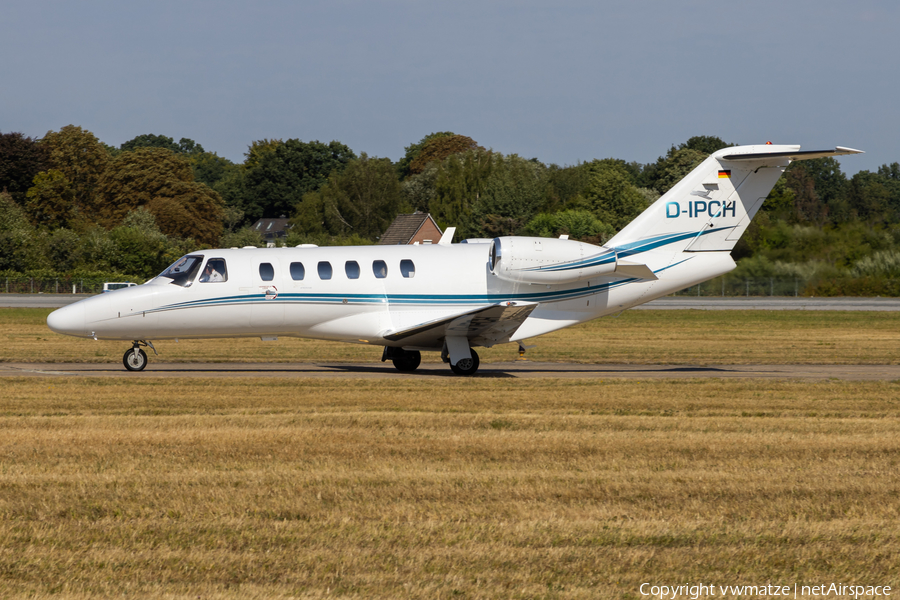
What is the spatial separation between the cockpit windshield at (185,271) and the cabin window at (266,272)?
1.30m

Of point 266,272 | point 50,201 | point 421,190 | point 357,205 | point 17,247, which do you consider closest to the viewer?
point 266,272

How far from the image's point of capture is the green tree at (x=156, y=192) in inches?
3337

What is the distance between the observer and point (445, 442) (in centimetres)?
1112

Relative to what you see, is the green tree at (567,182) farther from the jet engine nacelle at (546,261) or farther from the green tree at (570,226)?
the jet engine nacelle at (546,261)

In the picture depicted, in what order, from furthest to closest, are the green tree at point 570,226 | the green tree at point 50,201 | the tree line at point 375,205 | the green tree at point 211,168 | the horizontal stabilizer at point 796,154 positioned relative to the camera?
the green tree at point 211,168 → the green tree at point 50,201 → the green tree at point 570,226 → the tree line at point 375,205 → the horizontal stabilizer at point 796,154

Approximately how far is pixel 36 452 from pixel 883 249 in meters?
47.7

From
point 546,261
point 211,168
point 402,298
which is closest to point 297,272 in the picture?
point 402,298

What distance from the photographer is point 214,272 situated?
1984 cm

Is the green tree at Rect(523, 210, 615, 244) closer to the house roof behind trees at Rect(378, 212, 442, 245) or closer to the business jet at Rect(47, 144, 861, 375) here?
the house roof behind trees at Rect(378, 212, 442, 245)

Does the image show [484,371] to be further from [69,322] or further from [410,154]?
[410,154]

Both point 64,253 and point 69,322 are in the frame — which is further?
point 64,253

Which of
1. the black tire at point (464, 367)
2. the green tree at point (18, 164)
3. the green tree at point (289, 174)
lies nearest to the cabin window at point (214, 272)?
the black tire at point (464, 367)

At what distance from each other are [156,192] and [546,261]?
73496mm

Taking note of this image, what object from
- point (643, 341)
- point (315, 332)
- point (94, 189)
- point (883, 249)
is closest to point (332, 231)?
point (94, 189)
